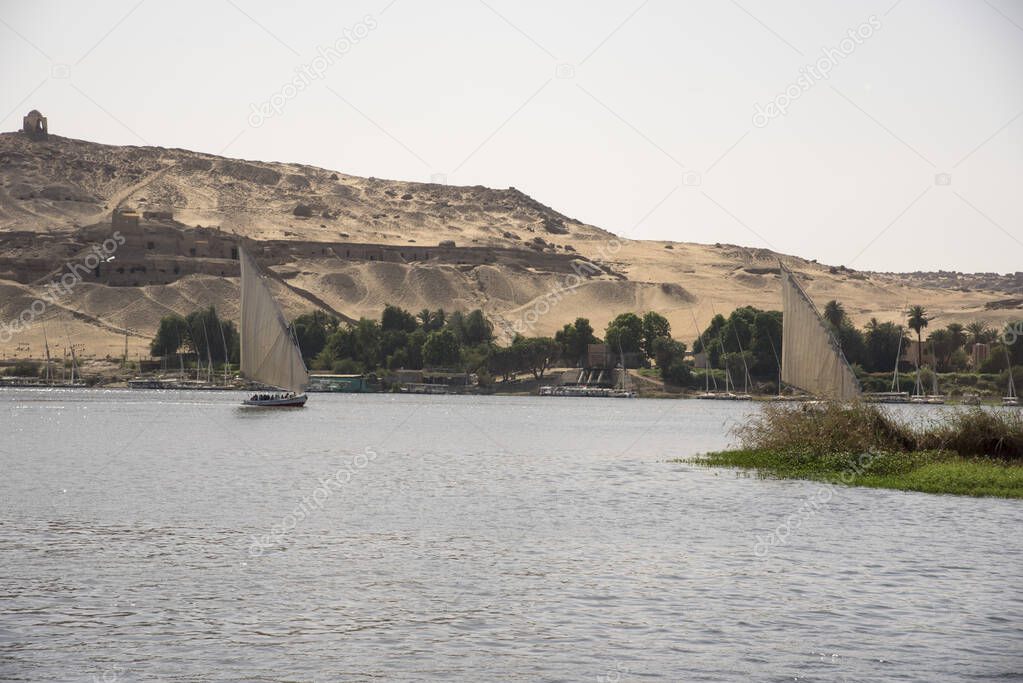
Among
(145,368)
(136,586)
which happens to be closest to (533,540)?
(136,586)

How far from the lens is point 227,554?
21859mm

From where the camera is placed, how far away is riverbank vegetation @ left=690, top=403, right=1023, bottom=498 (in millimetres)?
31072

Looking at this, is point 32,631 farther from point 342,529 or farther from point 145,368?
point 145,368

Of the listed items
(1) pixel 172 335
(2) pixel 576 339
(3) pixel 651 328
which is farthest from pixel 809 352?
(1) pixel 172 335

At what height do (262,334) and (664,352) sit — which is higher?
(262,334)

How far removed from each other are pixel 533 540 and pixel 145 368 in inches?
4819
